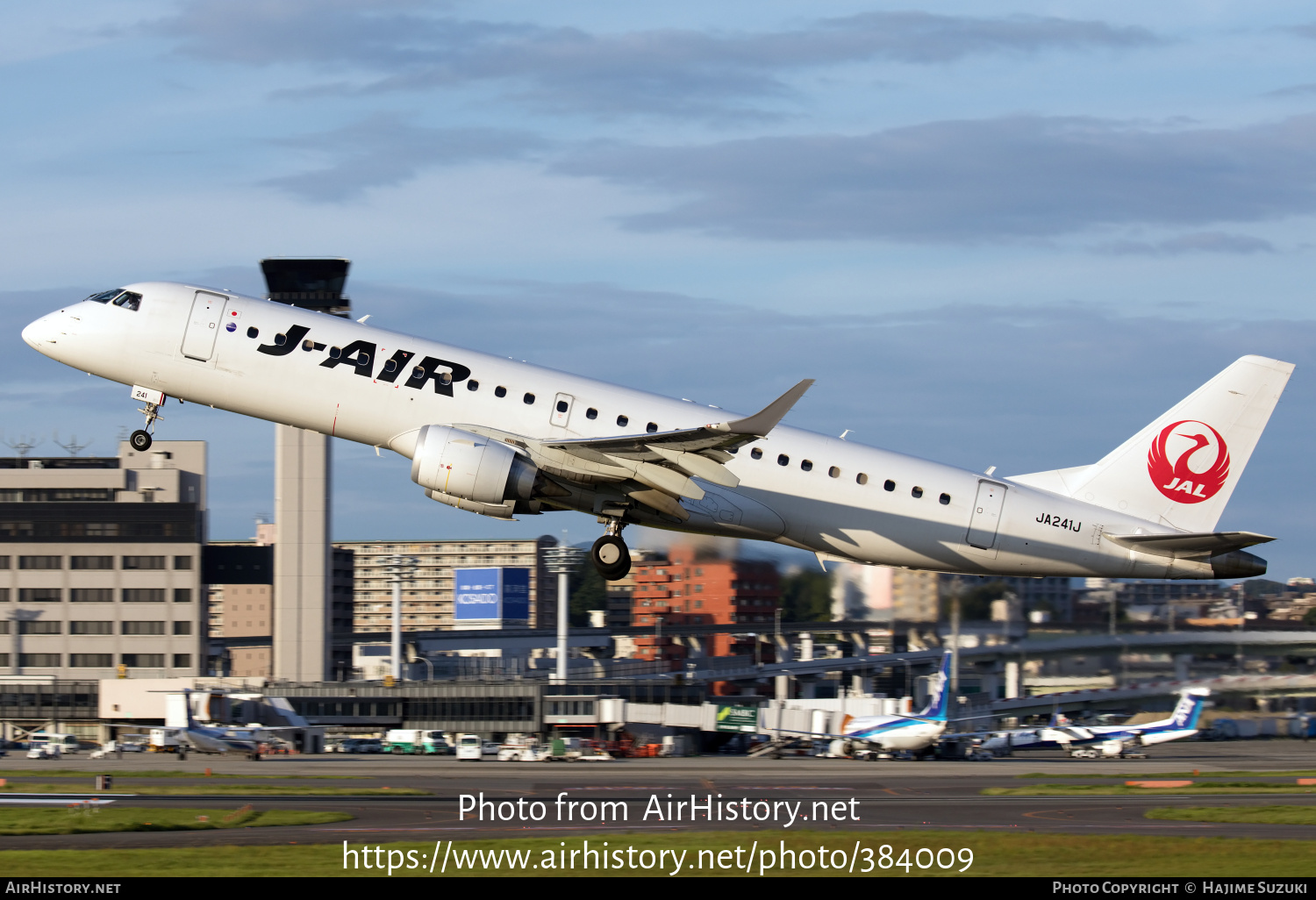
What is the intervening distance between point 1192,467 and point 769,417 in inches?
523

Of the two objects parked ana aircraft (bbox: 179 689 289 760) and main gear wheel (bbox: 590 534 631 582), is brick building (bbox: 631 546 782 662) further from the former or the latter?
parked ana aircraft (bbox: 179 689 289 760)

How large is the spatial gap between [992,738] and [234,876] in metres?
51.8

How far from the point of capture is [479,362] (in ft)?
115

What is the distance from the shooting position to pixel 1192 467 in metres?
37.5

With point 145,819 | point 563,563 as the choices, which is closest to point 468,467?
point 145,819

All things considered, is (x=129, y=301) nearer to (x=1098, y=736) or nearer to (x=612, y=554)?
(x=612, y=554)

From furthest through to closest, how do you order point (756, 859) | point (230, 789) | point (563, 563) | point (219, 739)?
point (563, 563) < point (219, 739) < point (230, 789) < point (756, 859)

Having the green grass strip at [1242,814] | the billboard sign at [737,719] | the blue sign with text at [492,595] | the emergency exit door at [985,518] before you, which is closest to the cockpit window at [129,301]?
the emergency exit door at [985,518]

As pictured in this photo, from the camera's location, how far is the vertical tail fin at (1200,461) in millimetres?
37531

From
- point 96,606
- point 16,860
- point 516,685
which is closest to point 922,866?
point 16,860

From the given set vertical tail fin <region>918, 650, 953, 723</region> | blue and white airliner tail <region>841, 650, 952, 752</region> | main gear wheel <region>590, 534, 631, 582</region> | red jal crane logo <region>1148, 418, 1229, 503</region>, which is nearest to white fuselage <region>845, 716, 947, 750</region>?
blue and white airliner tail <region>841, 650, 952, 752</region>

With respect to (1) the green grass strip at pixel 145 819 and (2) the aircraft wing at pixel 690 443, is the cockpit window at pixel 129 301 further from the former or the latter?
(1) the green grass strip at pixel 145 819

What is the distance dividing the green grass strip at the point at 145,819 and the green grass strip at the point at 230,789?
5.76 meters

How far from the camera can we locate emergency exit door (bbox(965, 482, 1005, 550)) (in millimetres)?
36000
